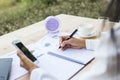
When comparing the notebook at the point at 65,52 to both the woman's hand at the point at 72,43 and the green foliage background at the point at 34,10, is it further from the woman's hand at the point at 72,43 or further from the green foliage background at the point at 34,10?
the green foliage background at the point at 34,10

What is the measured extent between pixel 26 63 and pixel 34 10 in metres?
2.75

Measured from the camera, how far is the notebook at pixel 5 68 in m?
1.15

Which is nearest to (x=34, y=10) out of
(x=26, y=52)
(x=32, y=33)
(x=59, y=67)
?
(x=32, y=33)

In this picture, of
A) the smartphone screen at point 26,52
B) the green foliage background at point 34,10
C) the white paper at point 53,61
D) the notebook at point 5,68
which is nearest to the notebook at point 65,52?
the white paper at point 53,61

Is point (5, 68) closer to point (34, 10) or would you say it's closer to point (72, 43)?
point (72, 43)

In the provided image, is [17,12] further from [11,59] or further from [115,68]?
[115,68]

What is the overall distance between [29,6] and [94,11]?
0.96 metres

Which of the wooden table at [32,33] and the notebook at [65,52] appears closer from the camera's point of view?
the notebook at [65,52]

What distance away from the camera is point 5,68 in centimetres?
121

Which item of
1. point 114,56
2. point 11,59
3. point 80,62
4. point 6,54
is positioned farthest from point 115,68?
point 6,54

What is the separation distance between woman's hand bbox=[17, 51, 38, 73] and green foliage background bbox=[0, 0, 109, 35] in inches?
91.2

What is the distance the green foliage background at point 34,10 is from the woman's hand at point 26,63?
7.60 ft

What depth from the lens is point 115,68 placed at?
641 millimetres

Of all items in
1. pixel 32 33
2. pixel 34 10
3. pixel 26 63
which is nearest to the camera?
pixel 26 63
